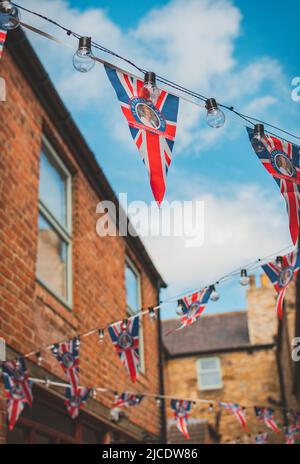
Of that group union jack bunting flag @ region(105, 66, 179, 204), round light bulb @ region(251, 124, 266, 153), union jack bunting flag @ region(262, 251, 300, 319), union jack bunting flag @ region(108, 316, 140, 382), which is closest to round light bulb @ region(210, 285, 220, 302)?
union jack bunting flag @ region(262, 251, 300, 319)

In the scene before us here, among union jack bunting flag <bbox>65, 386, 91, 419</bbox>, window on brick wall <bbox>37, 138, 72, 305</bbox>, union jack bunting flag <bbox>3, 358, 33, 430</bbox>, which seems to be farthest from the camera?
window on brick wall <bbox>37, 138, 72, 305</bbox>

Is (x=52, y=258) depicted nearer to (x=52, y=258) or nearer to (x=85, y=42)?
(x=52, y=258)

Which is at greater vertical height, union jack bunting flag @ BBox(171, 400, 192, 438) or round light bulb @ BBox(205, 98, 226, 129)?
round light bulb @ BBox(205, 98, 226, 129)

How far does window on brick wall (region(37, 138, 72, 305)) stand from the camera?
7.32 m

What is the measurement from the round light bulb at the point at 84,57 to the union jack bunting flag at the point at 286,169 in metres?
1.44

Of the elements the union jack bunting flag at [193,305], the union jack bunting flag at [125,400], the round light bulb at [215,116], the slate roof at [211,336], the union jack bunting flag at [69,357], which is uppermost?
the slate roof at [211,336]

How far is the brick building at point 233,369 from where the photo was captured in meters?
20.7

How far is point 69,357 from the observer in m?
6.41

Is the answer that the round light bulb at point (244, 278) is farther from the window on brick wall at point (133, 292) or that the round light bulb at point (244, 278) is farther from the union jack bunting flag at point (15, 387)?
the window on brick wall at point (133, 292)

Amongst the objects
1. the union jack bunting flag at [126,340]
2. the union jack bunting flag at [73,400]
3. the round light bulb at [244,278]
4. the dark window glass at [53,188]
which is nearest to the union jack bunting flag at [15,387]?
the union jack bunting flag at [73,400]

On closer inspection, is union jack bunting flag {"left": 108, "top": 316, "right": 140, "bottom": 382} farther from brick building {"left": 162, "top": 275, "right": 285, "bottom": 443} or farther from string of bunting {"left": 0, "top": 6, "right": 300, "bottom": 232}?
brick building {"left": 162, "top": 275, "right": 285, "bottom": 443}

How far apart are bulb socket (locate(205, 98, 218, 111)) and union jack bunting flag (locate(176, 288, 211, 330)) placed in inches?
111

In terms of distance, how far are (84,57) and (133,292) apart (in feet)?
28.7

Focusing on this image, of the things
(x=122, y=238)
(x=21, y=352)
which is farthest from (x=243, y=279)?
(x=122, y=238)
